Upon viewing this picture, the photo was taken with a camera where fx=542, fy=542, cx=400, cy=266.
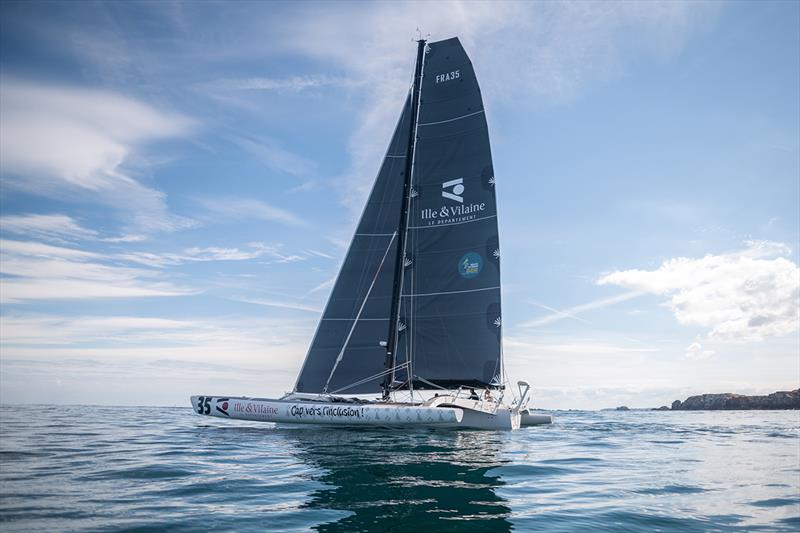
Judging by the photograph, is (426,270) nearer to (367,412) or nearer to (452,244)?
(452,244)

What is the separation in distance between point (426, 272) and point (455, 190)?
181 inches

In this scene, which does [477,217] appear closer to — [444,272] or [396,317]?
[444,272]

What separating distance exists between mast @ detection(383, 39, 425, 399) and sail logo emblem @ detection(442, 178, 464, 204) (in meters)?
2.05

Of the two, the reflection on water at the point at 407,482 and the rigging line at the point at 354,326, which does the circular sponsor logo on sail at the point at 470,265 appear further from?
the reflection on water at the point at 407,482

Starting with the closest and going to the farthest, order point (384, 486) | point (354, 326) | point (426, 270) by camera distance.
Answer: point (384, 486)
point (354, 326)
point (426, 270)

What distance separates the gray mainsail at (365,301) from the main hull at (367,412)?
3121mm

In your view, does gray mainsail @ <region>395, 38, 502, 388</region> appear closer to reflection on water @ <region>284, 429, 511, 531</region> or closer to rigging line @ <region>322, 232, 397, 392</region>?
rigging line @ <region>322, 232, 397, 392</region>

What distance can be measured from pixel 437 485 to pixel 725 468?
898 cm

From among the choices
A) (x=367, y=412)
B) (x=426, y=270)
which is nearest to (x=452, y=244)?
(x=426, y=270)

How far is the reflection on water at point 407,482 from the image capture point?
8805 mm

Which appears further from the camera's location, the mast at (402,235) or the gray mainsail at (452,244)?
the gray mainsail at (452,244)

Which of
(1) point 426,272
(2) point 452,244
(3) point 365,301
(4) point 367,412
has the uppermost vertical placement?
(2) point 452,244

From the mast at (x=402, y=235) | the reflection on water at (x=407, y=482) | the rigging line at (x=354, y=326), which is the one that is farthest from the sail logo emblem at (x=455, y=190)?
the reflection on water at (x=407, y=482)

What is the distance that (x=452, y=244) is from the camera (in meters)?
28.3
